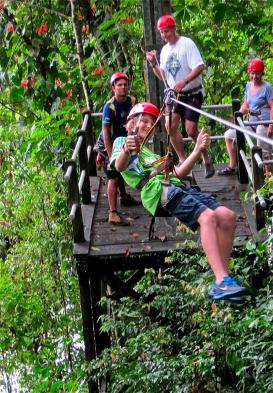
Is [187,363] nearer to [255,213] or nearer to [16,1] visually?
[255,213]

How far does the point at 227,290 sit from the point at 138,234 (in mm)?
2751

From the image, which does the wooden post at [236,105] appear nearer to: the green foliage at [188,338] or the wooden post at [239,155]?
the wooden post at [239,155]

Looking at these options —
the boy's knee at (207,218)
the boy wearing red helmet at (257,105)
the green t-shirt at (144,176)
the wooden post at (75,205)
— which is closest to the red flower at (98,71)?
the boy wearing red helmet at (257,105)

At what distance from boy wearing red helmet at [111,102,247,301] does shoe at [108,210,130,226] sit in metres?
1.34

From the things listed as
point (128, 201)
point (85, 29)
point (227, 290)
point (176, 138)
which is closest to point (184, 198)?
point (227, 290)

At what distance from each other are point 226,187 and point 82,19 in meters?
4.46

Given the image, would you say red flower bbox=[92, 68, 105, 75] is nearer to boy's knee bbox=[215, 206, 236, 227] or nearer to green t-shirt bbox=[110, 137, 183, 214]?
green t-shirt bbox=[110, 137, 183, 214]

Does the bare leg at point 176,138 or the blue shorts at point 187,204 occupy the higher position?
the bare leg at point 176,138

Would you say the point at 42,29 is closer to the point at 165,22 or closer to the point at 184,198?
the point at 165,22

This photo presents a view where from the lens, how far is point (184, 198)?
253 inches

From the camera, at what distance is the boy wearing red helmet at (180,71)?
906 centimetres

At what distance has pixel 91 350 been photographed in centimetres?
835

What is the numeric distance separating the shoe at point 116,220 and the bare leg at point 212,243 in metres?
2.44

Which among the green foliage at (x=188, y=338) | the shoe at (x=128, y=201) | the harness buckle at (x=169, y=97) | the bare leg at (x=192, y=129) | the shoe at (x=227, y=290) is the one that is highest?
the harness buckle at (x=169, y=97)
